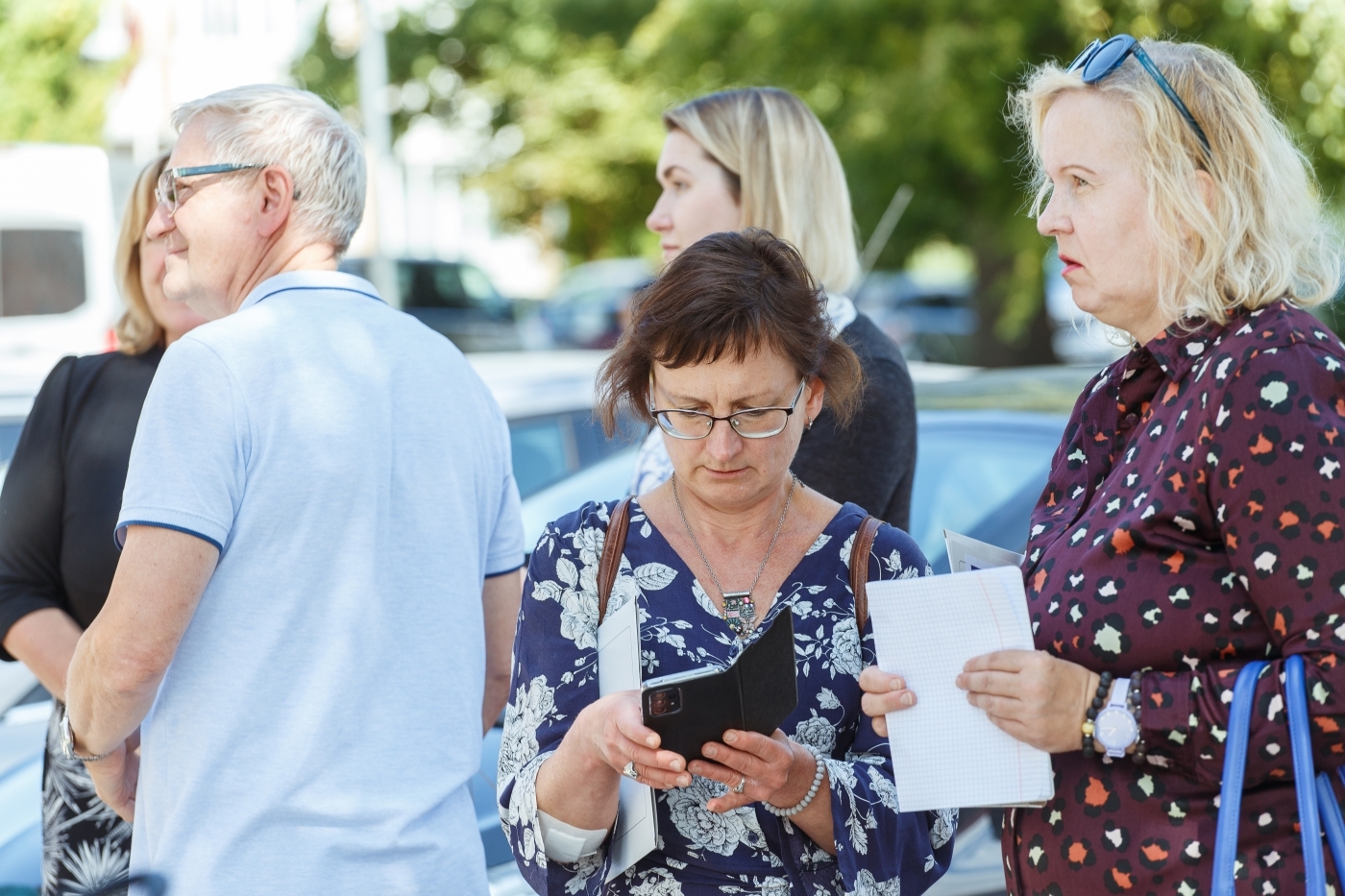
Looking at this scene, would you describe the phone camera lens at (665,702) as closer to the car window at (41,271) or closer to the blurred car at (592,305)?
the car window at (41,271)

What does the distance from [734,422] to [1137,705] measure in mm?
681

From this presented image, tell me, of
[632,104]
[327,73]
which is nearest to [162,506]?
[632,104]

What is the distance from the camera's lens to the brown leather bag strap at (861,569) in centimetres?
205

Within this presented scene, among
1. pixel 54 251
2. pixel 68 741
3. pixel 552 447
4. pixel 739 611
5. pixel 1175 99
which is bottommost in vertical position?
pixel 54 251

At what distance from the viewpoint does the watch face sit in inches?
65.6

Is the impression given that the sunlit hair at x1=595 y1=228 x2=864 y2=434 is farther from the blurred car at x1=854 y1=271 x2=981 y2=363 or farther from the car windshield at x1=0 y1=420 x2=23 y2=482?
the blurred car at x1=854 y1=271 x2=981 y2=363

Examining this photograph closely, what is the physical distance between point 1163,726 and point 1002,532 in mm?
1823

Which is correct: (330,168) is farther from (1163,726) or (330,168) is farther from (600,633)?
(1163,726)

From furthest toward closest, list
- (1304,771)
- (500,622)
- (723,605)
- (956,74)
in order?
(956,74), (500,622), (723,605), (1304,771)

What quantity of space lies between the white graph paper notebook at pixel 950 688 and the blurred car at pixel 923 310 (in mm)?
17264

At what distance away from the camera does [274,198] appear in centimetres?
230

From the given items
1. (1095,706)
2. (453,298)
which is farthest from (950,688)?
(453,298)

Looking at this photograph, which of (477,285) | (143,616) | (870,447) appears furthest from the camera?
(477,285)

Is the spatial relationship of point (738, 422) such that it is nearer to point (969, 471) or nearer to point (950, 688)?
point (950, 688)
